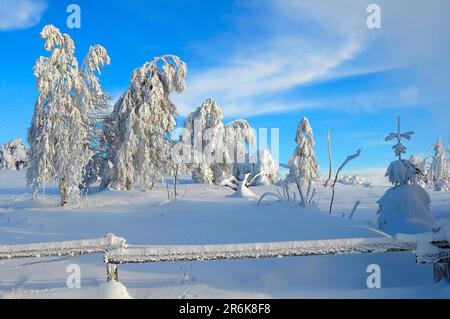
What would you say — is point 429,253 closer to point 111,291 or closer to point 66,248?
point 111,291

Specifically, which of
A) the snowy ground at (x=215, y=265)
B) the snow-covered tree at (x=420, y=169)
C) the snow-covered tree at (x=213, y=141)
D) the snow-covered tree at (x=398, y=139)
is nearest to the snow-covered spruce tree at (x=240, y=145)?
the snow-covered tree at (x=213, y=141)

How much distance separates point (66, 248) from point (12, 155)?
49.6 metres

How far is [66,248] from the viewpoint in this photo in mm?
5305

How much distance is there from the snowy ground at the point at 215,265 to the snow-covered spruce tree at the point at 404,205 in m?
1.32

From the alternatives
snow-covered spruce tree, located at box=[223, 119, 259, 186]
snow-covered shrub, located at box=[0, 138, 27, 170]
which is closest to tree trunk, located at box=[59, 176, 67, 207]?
snow-covered spruce tree, located at box=[223, 119, 259, 186]

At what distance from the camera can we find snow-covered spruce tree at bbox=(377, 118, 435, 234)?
942 cm

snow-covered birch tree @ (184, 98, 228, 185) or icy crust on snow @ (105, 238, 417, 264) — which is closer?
icy crust on snow @ (105, 238, 417, 264)

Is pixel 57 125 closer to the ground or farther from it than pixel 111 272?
farther from it

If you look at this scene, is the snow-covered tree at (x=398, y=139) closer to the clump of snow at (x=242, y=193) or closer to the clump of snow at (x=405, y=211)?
the clump of snow at (x=405, y=211)

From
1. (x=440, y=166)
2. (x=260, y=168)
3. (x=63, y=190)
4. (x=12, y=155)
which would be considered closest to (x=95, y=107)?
(x=63, y=190)

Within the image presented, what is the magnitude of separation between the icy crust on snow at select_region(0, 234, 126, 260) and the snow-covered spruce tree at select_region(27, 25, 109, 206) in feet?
39.0

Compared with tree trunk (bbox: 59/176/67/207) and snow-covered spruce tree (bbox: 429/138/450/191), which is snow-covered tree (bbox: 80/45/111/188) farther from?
snow-covered spruce tree (bbox: 429/138/450/191)
